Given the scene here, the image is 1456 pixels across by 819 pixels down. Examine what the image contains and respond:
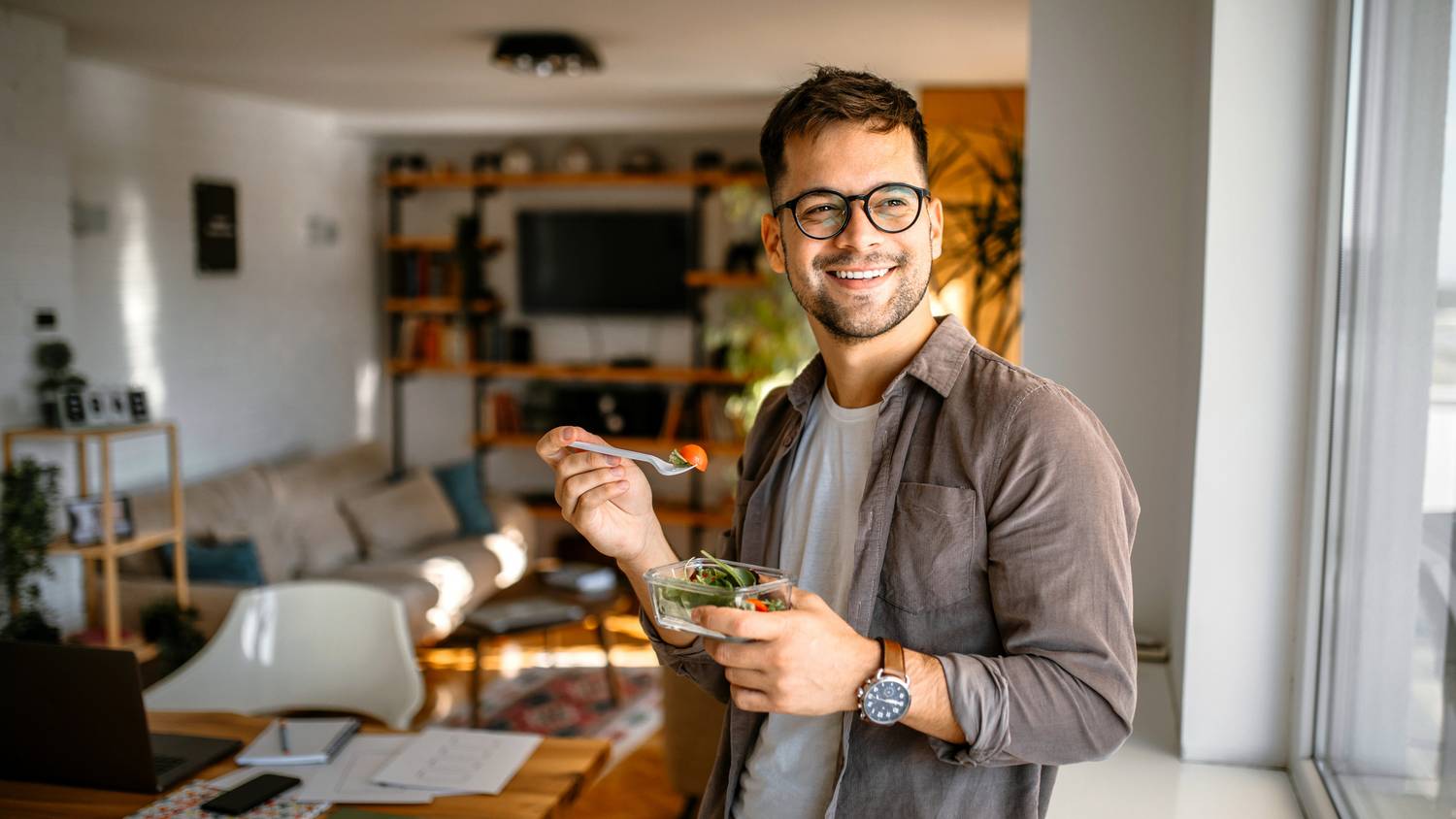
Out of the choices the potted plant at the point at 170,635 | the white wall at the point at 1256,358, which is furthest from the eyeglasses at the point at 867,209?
the potted plant at the point at 170,635

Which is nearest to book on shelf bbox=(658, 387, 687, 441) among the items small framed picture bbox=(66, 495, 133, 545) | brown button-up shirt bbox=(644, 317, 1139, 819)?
small framed picture bbox=(66, 495, 133, 545)

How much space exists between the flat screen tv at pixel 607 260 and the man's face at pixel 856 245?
5.74m

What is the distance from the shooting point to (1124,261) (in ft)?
7.97

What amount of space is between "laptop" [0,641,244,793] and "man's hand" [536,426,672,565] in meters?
1.01

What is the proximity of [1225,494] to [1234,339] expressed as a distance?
0.80 feet

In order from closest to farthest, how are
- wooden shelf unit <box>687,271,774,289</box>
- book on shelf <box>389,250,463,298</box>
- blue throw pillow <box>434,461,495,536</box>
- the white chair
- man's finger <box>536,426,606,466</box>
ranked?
man's finger <box>536,426,606,466</box>
the white chair
blue throw pillow <box>434,461,495,536</box>
wooden shelf unit <box>687,271,774,289</box>
book on shelf <box>389,250,463,298</box>

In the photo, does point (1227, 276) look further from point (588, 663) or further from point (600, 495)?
point (588, 663)

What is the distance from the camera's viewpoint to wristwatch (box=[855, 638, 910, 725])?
101 centimetres

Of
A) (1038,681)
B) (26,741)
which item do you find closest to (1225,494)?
(1038,681)

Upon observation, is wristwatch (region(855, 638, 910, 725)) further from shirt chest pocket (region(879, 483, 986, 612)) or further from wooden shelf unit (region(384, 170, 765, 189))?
wooden shelf unit (region(384, 170, 765, 189))

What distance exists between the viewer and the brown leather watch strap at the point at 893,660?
1.01 meters

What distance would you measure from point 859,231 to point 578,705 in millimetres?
4152

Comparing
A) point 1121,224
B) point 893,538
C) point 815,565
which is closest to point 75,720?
point 815,565

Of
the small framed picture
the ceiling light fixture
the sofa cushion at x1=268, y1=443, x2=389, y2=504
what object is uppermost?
the ceiling light fixture
